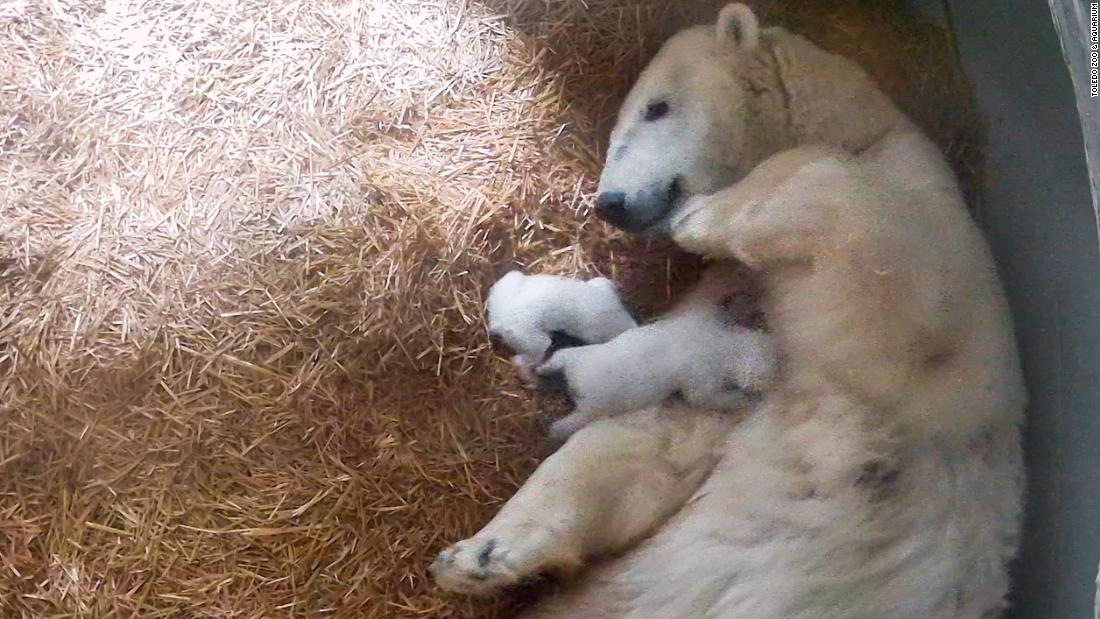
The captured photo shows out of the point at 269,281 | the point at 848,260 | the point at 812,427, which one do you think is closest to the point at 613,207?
the point at 848,260

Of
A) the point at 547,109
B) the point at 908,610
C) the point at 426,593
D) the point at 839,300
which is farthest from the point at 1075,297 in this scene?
the point at 426,593

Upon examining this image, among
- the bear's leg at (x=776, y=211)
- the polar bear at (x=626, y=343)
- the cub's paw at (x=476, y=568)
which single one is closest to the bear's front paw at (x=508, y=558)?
the cub's paw at (x=476, y=568)

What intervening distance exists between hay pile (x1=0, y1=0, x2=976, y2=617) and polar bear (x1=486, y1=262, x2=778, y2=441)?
0.08 metres

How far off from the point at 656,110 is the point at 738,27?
323 mm

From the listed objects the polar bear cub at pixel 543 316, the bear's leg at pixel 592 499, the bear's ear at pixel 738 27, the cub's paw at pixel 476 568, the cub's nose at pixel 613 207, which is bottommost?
the cub's paw at pixel 476 568

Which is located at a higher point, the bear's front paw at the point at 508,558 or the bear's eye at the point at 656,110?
the bear's eye at the point at 656,110

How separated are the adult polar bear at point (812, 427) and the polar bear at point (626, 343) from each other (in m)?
0.05

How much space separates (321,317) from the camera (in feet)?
6.91

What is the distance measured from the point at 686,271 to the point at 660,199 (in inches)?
8.6

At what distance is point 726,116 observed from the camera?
2367 mm

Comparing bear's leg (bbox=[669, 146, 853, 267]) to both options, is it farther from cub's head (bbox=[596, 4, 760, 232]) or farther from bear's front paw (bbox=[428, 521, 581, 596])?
bear's front paw (bbox=[428, 521, 581, 596])

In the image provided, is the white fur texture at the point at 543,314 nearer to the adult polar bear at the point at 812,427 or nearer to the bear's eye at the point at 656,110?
the adult polar bear at the point at 812,427

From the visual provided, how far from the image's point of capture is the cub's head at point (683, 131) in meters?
2.31

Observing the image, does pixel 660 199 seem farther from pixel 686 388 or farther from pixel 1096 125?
pixel 1096 125
